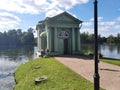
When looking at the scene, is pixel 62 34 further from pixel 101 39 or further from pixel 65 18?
pixel 101 39

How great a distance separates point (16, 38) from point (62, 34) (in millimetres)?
116133

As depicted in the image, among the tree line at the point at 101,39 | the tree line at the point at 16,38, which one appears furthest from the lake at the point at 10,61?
the tree line at the point at 101,39

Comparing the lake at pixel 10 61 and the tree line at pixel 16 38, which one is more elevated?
the tree line at pixel 16 38

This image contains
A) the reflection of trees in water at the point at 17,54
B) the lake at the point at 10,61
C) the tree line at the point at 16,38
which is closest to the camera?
the lake at the point at 10,61

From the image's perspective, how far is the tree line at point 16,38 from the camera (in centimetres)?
14575

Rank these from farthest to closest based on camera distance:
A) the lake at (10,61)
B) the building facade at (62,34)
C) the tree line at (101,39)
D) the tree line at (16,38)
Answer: the tree line at (101,39) < the tree line at (16,38) < the building facade at (62,34) < the lake at (10,61)

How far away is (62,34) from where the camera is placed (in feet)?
129

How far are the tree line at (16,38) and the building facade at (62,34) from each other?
106 meters

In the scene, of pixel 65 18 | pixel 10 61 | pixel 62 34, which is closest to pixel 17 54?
pixel 10 61

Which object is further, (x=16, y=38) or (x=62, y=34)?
(x=16, y=38)

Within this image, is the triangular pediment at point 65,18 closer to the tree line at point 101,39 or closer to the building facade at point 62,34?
the building facade at point 62,34

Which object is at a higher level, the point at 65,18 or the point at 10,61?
the point at 65,18

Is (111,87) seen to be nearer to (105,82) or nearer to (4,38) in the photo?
(105,82)

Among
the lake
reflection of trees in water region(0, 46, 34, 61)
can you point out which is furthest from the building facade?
reflection of trees in water region(0, 46, 34, 61)
